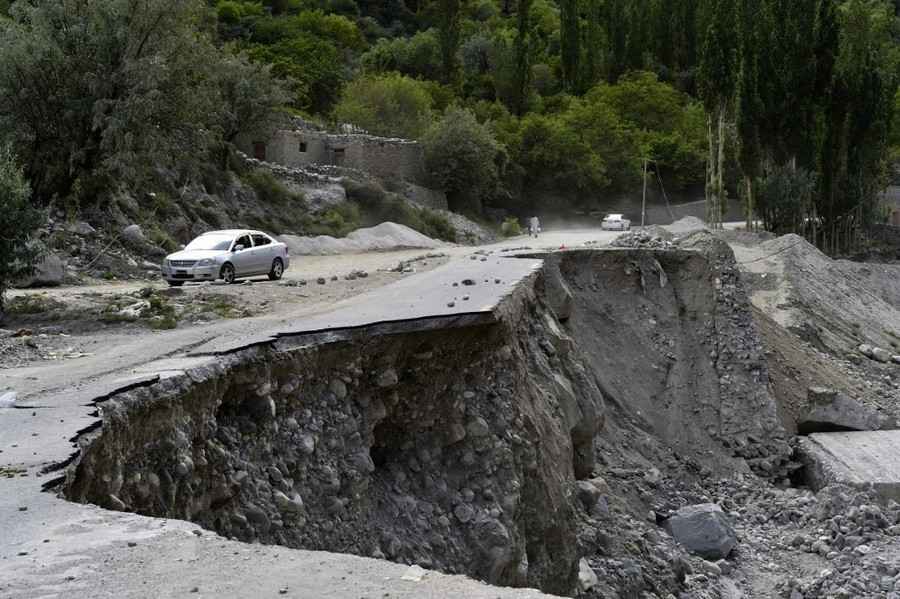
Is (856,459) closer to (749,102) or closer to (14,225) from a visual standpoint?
(14,225)

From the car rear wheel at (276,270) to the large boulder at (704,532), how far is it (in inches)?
417

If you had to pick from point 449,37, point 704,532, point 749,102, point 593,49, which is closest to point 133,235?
point 704,532

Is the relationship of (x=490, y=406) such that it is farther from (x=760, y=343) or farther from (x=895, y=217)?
(x=895, y=217)

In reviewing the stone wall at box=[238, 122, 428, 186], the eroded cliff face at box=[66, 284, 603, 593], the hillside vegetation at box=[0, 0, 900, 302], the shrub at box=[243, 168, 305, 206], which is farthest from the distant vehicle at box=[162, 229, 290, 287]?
the stone wall at box=[238, 122, 428, 186]

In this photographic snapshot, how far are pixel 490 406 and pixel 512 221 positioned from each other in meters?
38.9

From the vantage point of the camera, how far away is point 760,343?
78.7 feet

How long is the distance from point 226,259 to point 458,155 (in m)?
29.6

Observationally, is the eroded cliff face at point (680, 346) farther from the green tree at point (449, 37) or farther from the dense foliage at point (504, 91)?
the green tree at point (449, 37)

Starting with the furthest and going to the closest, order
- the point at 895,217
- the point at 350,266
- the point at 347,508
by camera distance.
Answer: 1. the point at 895,217
2. the point at 350,266
3. the point at 347,508

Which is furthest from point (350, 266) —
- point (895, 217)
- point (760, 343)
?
point (895, 217)

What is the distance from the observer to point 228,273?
22.8 meters

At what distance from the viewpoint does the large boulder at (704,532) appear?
16.9 m

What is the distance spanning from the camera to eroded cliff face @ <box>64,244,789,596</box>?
8.25 m

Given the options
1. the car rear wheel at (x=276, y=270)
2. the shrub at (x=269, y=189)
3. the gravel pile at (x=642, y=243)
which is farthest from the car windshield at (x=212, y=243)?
the shrub at (x=269, y=189)
